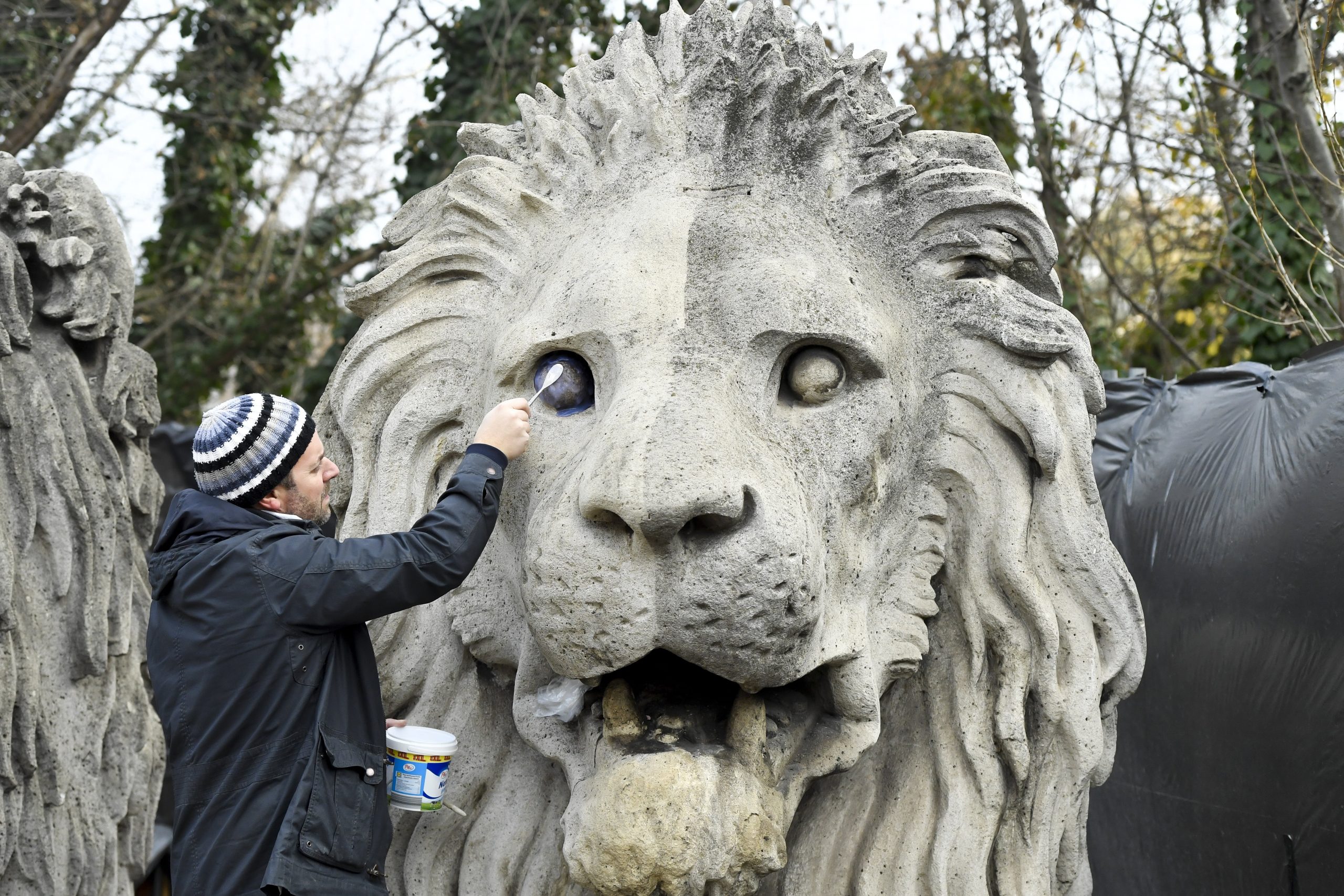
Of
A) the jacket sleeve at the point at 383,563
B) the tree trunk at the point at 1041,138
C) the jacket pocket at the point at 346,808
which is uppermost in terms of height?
the tree trunk at the point at 1041,138

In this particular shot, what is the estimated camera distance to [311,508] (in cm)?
226

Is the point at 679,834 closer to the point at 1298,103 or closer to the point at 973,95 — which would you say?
the point at 1298,103

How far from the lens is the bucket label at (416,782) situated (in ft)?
6.98

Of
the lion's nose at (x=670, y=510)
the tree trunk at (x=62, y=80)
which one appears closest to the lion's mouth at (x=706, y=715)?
the lion's nose at (x=670, y=510)

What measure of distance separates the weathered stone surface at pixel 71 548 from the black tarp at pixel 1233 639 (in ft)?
8.58

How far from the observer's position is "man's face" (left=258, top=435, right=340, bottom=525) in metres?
2.23

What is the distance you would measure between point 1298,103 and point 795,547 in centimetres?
353

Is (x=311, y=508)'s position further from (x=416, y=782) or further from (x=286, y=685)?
(x=416, y=782)

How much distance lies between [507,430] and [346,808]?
23.7 inches

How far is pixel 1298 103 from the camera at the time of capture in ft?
15.0

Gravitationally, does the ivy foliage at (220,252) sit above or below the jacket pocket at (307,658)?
above

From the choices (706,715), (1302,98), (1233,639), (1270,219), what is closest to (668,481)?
(706,715)

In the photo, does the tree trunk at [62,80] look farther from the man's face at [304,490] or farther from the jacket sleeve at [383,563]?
the jacket sleeve at [383,563]

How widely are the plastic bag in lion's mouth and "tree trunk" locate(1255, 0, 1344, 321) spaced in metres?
3.23
